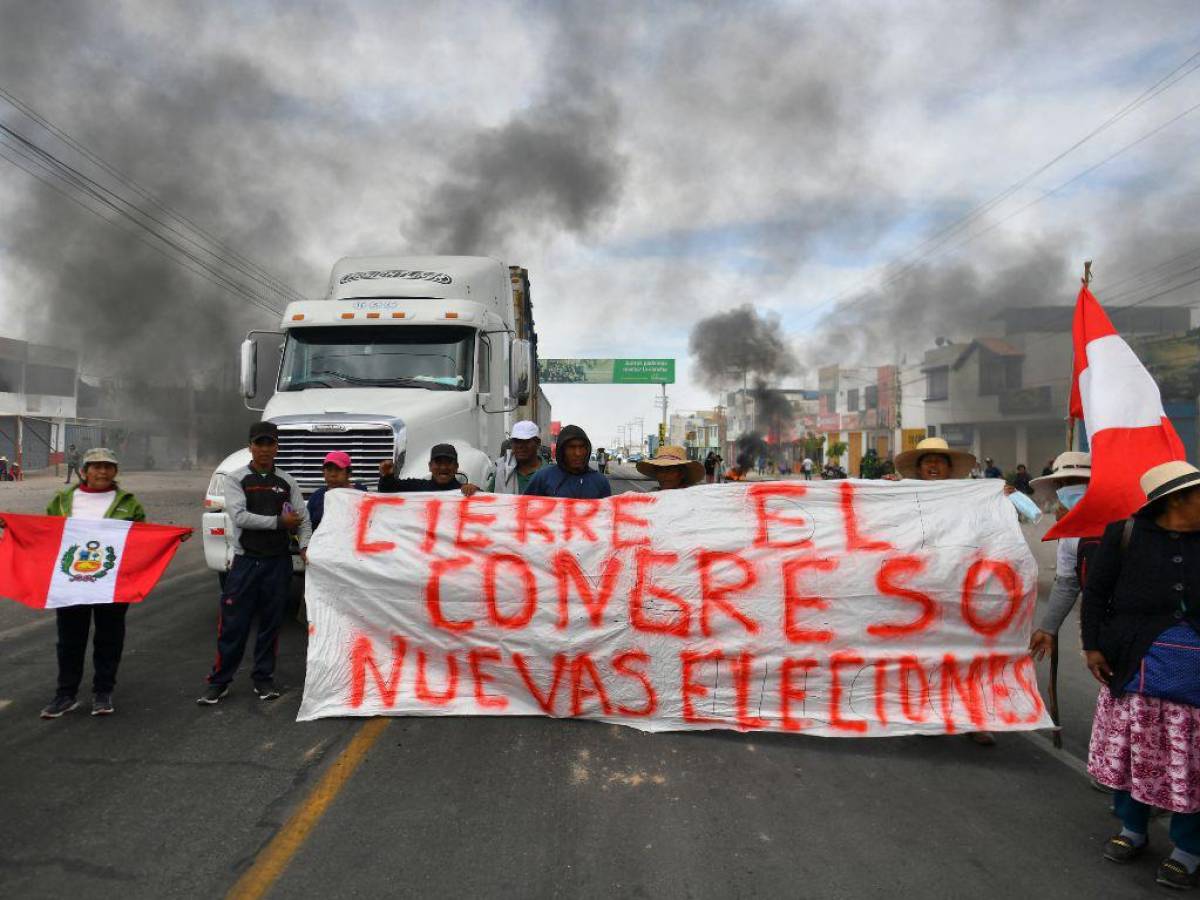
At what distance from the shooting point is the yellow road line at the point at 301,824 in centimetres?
292

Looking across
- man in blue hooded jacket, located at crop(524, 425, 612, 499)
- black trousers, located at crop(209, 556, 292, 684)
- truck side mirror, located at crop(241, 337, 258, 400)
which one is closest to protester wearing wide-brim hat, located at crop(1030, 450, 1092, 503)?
man in blue hooded jacket, located at crop(524, 425, 612, 499)

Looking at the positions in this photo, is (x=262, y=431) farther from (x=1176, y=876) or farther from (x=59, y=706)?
(x=1176, y=876)

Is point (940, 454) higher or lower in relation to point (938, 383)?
lower

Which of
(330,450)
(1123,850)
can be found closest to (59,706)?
(330,450)

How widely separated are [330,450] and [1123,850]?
6091 millimetres

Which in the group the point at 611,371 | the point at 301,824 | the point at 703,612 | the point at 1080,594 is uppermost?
the point at 611,371

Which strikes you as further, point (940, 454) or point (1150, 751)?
point (940, 454)

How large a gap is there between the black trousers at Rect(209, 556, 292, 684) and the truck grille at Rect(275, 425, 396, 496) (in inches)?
79.1

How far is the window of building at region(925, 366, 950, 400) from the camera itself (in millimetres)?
49062

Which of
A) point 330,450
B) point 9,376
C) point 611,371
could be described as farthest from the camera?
point 611,371

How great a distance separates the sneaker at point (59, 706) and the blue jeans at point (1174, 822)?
5482 mm

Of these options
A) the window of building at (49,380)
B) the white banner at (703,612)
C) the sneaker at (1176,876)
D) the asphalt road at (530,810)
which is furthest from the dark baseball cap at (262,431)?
the window of building at (49,380)

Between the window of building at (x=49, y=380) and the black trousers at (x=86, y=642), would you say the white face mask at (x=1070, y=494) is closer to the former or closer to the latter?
the black trousers at (x=86, y=642)

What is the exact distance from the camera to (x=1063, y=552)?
14.0 feet
